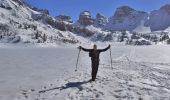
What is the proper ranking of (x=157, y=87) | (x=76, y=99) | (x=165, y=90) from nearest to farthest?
(x=76, y=99), (x=165, y=90), (x=157, y=87)

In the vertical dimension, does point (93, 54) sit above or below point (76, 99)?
above

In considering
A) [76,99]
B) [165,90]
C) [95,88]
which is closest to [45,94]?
[76,99]

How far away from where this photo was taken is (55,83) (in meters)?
19.7

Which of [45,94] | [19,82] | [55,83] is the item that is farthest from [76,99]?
[19,82]

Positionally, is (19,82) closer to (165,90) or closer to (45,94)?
(45,94)

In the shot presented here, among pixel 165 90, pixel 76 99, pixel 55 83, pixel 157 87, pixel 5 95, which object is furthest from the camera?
pixel 55 83

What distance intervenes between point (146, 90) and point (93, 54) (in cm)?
516

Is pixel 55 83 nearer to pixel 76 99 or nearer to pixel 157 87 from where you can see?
pixel 76 99

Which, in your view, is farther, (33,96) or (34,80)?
(34,80)

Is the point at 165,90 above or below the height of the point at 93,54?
below

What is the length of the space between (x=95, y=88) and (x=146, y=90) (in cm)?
317

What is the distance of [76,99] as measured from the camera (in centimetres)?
1457

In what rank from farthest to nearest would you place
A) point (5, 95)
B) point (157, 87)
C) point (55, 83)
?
point (55, 83), point (157, 87), point (5, 95)

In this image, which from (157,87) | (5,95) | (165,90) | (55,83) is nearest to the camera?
(5,95)
